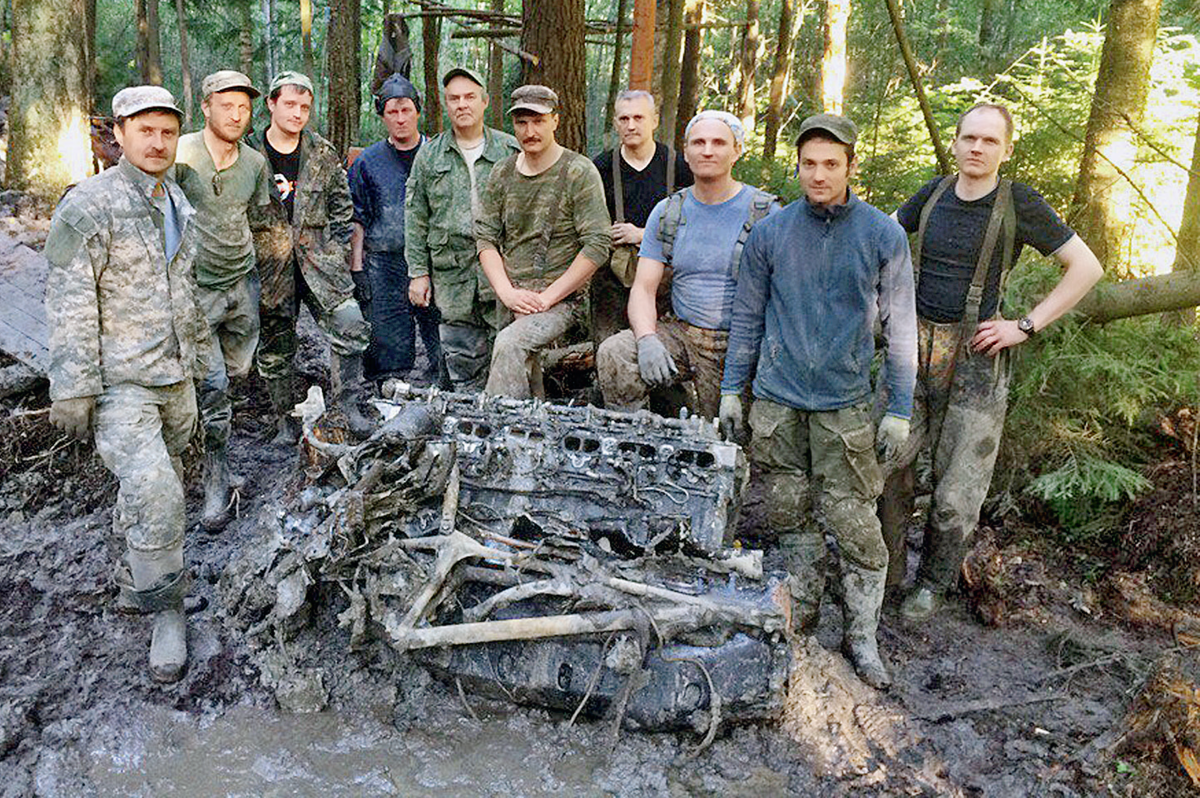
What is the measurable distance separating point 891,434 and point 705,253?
143 cm

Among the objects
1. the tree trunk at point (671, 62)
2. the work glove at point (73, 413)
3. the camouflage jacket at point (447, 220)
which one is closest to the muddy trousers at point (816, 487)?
the camouflage jacket at point (447, 220)

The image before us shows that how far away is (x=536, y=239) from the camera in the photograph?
544 cm

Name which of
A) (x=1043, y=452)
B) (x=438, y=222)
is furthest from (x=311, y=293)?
(x=1043, y=452)

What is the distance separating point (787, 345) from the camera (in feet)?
13.4

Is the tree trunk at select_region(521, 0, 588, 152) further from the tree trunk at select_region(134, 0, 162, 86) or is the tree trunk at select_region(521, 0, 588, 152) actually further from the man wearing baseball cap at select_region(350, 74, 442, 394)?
the tree trunk at select_region(134, 0, 162, 86)

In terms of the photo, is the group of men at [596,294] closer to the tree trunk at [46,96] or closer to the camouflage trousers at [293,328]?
the camouflage trousers at [293,328]

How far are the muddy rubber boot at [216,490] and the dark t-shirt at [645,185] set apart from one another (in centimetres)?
299

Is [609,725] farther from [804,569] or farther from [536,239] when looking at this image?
[536,239]

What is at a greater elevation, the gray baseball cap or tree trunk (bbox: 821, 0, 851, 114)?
tree trunk (bbox: 821, 0, 851, 114)

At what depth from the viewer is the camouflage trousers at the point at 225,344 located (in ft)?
16.8

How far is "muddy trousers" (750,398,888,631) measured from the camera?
160 inches

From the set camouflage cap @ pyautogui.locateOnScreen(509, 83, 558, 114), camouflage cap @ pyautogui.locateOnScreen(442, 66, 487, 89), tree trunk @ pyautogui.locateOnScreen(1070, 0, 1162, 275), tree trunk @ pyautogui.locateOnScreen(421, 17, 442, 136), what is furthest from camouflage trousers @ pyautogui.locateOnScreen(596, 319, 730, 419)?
tree trunk @ pyautogui.locateOnScreen(421, 17, 442, 136)

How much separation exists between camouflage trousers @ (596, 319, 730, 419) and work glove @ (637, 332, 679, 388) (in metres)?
0.15

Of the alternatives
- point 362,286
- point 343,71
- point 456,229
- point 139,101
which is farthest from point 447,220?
point 343,71
